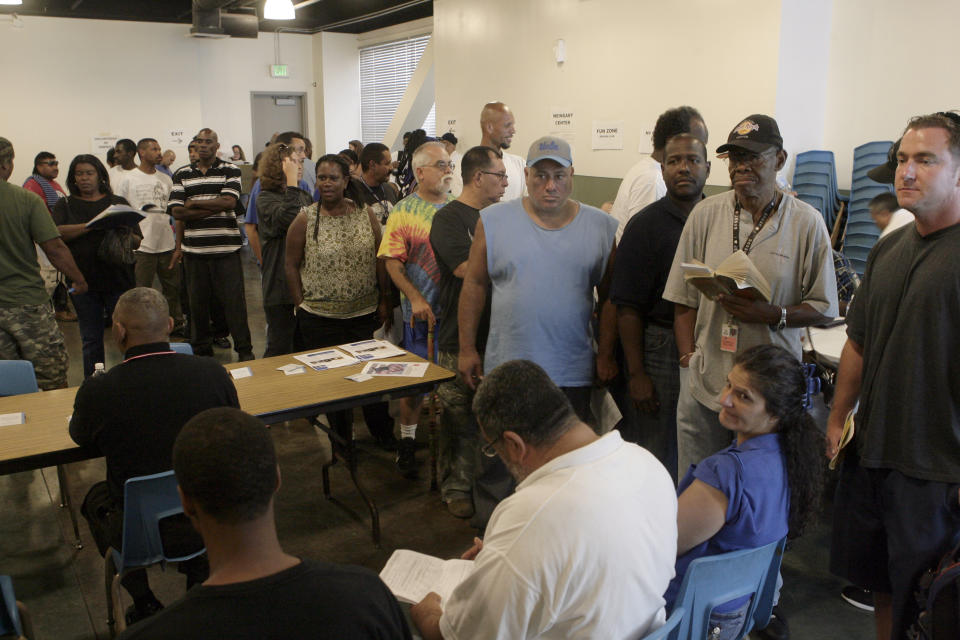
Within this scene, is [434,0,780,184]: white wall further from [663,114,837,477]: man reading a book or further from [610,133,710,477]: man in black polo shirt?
[663,114,837,477]: man reading a book

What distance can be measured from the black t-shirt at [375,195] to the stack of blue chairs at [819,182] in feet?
9.22

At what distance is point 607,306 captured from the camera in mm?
2951

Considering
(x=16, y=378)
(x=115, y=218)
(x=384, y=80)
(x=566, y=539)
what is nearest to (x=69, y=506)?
(x=16, y=378)

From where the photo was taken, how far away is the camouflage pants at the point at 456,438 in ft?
11.5

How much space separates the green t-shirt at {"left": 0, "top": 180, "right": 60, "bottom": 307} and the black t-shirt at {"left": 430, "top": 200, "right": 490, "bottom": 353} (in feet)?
6.90

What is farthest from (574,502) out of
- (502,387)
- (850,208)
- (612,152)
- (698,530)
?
(612,152)

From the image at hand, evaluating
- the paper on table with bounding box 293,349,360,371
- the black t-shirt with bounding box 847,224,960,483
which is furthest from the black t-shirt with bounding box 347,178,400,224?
the black t-shirt with bounding box 847,224,960,483

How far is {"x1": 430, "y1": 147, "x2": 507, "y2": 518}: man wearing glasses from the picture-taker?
3365 millimetres

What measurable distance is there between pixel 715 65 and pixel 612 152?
3.80 feet

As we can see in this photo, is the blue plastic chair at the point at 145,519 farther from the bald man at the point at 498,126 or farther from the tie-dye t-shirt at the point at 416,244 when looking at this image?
the bald man at the point at 498,126

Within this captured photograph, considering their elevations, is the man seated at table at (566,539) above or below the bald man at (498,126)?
below

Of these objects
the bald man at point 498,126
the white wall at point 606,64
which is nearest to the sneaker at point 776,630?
the bald man at point 498,126

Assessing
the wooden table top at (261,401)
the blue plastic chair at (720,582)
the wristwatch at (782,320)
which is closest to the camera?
the blue plastic chair at (720,582)

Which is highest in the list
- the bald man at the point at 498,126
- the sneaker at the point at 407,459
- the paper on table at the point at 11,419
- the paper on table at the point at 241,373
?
the bald man at the point at 498,126
